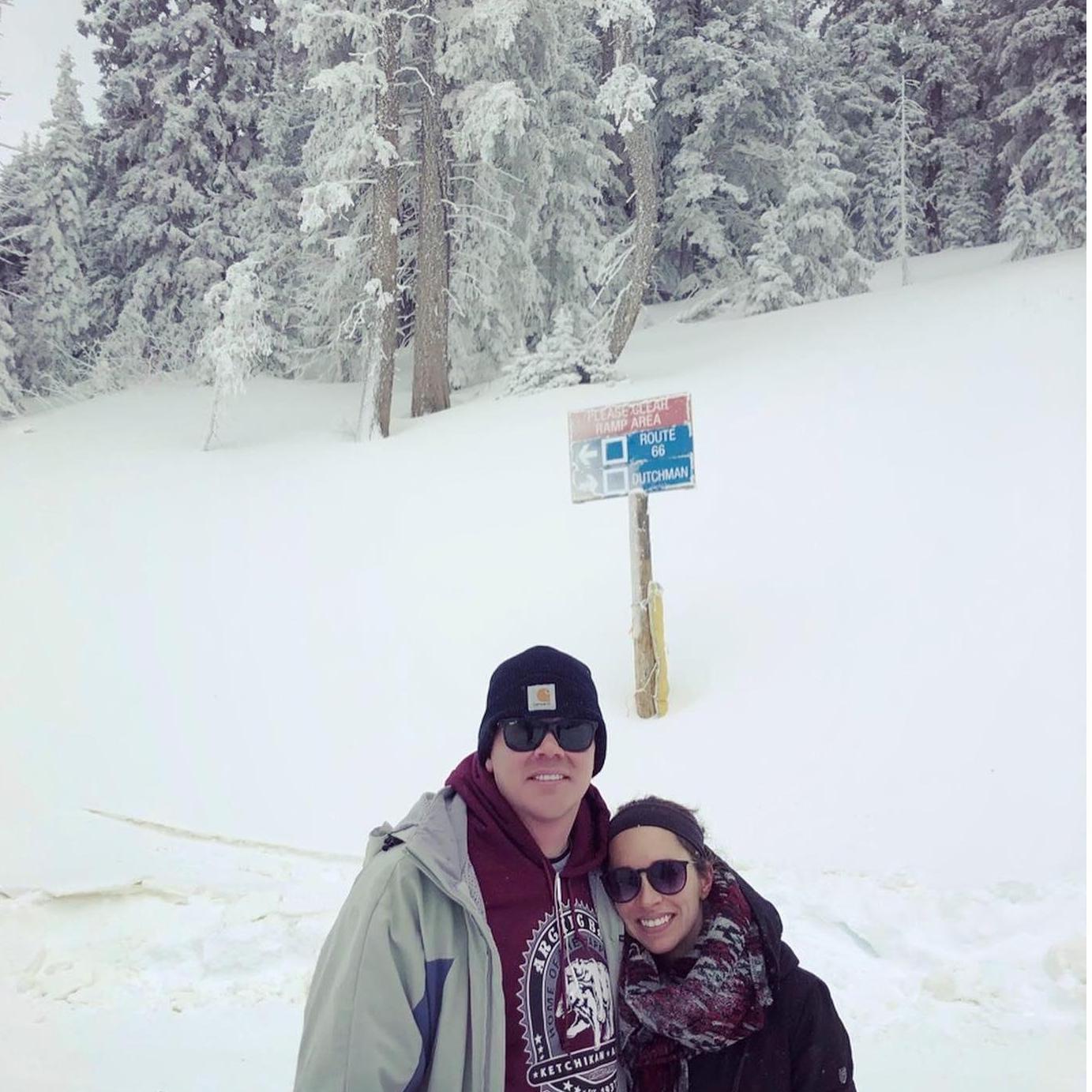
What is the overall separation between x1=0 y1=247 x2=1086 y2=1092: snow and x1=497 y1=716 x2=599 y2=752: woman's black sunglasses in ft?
4.71

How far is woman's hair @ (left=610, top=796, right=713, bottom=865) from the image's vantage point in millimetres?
1228

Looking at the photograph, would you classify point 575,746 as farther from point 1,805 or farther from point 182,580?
point 182,580

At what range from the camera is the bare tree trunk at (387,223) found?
5.59 m

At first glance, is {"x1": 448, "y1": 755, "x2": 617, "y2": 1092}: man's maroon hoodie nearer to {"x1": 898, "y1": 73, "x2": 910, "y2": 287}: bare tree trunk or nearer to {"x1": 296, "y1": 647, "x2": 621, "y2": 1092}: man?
{"x1": 296, "y1": 647, "x2": 621, "y2": 1092}: man

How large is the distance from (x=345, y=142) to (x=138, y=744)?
149 inches

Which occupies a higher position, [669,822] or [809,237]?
[809,237]

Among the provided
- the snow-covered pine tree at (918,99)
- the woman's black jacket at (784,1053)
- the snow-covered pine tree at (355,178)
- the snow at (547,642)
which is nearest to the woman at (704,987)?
the woman's black jacket at (784,1053)

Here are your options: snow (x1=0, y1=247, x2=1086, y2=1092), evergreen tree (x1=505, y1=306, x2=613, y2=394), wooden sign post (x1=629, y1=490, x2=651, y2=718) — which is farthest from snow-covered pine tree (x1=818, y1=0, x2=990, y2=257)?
wooden sign post (x1=629, y1=490, x2=651, y2=718)

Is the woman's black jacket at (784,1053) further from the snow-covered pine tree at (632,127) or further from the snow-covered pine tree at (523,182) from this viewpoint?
the snow-covered pine tree at (632,127)

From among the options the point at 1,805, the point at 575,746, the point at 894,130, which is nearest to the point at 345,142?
the point at 894,130

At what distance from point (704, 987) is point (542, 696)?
1.36ft

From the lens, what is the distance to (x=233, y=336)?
4.91m

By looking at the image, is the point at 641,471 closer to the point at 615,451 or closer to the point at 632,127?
the point at 615,451

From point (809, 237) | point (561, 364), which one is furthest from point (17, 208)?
point (809, 237)
